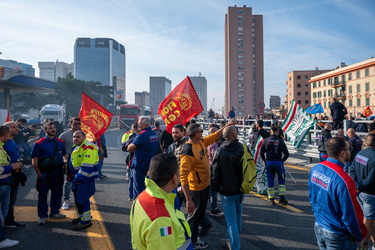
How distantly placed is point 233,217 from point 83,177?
2770mm

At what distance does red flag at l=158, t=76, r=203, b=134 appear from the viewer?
286 inches

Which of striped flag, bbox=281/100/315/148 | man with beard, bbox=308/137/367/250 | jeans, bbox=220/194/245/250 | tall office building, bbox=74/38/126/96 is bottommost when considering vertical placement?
jeans, bbox=220/194/245/250

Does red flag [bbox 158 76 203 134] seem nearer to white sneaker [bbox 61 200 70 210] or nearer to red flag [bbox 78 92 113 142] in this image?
red flag [bbox 78 92 113 142]

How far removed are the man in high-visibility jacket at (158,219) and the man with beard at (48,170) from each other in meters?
4.35

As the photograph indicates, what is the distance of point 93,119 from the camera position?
816 centimetres

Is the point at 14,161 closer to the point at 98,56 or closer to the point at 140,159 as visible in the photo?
→ the point at 140,159

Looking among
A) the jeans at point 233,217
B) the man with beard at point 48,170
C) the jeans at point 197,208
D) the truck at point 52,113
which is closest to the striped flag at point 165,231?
the jeans at point 233,217

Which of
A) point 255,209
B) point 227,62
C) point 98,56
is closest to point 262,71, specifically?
point 227,62

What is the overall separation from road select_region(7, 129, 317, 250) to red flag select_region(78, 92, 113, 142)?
160 cm

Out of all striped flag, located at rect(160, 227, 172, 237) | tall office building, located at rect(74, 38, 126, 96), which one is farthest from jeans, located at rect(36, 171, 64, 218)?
tall office building, located at rect(74, 38, 126, 96)

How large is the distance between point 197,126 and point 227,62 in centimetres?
9685

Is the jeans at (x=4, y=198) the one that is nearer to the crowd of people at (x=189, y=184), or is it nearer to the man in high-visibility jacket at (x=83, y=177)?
the man in high-visibility jacket at (x=83, y=177)

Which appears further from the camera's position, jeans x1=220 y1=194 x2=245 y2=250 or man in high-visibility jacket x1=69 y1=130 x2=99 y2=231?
man in high-visibility jacket x1=69 y1=130 x2=99 y2=231

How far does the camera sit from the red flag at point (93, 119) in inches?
320
